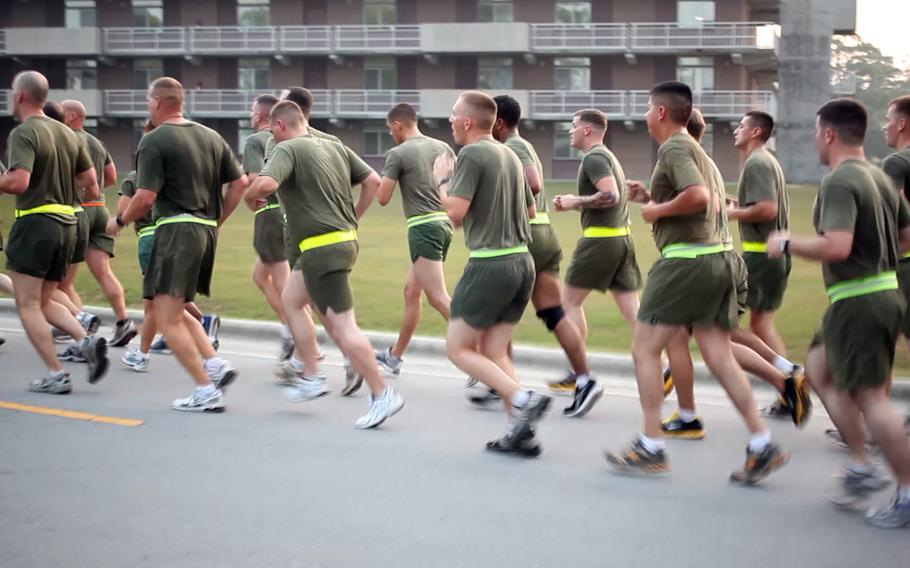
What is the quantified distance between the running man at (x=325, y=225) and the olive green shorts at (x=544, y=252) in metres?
1.41

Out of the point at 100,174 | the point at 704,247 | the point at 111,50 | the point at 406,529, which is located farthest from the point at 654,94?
the point at 111,50

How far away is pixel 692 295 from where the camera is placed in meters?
6.57

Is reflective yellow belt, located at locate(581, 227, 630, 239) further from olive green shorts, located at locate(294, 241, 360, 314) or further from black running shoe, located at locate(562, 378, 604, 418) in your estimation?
olive green shorts, located at locate(294, 241, 360, 314)

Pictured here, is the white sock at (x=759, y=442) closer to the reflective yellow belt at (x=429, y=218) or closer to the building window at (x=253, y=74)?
the reflective yellow belt at (x=429, y=218)

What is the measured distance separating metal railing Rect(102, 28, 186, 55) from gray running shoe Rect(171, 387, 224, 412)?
45133mm

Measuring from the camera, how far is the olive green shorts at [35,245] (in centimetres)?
882

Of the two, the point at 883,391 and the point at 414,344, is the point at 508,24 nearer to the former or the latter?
the point at 414,344

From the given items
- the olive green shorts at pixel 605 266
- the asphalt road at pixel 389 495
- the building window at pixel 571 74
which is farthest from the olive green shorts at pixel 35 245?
the building window at pixel 571 74

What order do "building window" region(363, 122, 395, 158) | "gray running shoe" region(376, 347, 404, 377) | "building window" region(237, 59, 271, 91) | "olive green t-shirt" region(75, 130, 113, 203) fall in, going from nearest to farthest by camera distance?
"gray running shoe" region(376, 347, 404, 377) → "olive green t-shirt" region(75, 130, 113, 203) → "building window" region(363, 122, 395, 158) → "building window" region(237, 59, 271, 91)

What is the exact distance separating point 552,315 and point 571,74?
42.0 metres

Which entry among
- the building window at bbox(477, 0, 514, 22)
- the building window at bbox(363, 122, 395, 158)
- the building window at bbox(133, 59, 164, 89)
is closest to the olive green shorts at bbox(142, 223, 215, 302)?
the building window at bbox(477, 0, 514, 22)

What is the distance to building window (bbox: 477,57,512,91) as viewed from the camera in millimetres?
49594

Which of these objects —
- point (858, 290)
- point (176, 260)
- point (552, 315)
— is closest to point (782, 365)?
point (552, 315)

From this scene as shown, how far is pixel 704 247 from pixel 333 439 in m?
2.62
